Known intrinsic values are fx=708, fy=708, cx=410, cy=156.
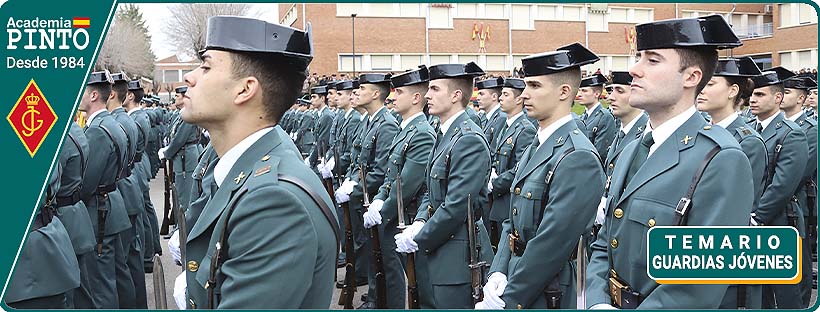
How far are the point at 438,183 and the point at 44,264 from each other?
7.45 feet

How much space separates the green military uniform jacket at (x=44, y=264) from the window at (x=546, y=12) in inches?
693

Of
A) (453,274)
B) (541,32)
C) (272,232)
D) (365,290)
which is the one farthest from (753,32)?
(272,232)

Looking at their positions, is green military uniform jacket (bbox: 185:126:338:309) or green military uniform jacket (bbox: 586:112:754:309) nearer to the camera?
green military uniform jacket (bbox: 185:126:338:309)

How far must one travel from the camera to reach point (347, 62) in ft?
77.2

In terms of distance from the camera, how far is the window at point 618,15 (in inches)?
803

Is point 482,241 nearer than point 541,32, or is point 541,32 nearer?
point 482,241

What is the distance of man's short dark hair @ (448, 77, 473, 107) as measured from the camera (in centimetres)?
521

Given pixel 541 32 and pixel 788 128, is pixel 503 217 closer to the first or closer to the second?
pixel 788 128

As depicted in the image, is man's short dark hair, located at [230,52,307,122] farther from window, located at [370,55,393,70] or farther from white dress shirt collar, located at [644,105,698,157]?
window, located at [370,55,393,70]

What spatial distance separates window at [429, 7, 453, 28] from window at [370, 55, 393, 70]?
183 cm

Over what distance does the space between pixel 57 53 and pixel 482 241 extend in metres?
2.72

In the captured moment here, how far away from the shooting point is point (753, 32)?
17781 millimetres

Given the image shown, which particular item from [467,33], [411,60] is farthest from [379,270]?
[467,33]

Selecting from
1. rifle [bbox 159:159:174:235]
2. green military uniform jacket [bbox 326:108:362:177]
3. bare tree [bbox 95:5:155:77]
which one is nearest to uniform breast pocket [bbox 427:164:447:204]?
green military uniform jacket [bbox 326:108:362:177]
